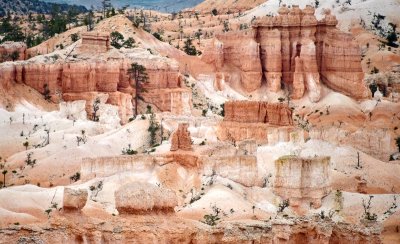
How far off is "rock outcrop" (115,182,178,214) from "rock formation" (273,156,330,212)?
31.6 meters

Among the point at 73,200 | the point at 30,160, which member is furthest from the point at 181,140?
the point at 73,200

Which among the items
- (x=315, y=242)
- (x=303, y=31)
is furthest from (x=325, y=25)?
(x=315, y=242)

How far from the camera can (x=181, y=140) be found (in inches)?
3482

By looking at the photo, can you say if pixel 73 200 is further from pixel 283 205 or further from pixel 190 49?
pixel 190 49

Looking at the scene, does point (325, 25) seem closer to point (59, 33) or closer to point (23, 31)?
point (59, 33)

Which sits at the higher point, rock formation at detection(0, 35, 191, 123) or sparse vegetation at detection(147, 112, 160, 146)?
rock formation at detection(0, 35, 191, 123)

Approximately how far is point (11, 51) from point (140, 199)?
3276 inches

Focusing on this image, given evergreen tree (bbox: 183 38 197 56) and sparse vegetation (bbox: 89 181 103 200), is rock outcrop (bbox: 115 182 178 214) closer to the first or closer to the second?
sparse vegetation (bbox: 89 181 103 200)

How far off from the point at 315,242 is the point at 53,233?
471 inches

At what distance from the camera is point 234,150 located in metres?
91.9

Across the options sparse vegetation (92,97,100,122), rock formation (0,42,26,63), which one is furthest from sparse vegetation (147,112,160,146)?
rock formation (0,42,26,63)

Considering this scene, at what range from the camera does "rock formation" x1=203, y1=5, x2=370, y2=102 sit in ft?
470

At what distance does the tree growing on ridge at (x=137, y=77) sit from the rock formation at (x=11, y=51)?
41.7 feet

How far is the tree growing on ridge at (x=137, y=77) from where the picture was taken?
12862 cm
